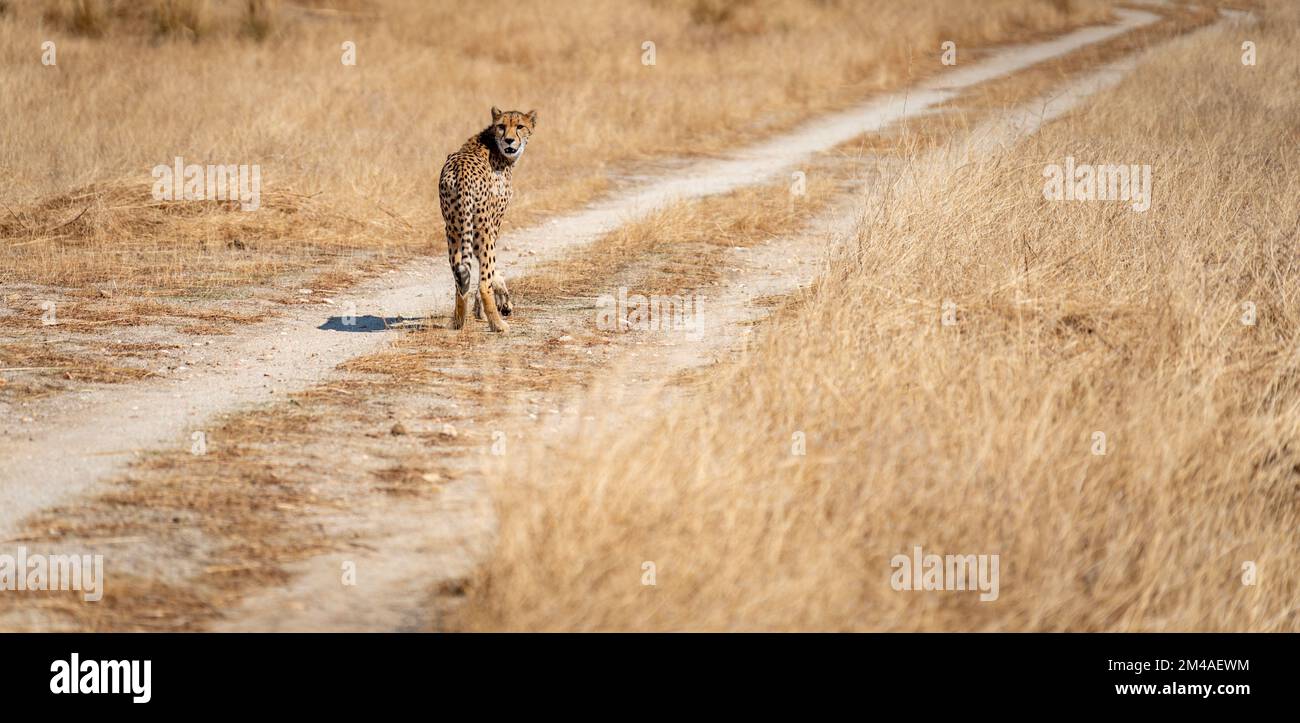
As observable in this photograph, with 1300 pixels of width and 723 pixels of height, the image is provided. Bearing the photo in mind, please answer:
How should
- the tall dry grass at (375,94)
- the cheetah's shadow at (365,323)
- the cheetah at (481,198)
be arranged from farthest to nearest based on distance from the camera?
1. the tall dry grass at (375,94)
2. the cheetah's shadow at (365,323)
3. the cheetah at (481,198)

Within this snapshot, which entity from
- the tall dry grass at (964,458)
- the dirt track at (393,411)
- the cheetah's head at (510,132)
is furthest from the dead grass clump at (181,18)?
the tall dry grass at (964,458)

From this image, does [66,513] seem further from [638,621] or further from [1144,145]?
[1144,145]

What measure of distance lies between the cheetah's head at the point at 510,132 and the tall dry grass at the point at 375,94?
7.86 feet

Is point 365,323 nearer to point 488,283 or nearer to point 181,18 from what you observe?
point 488,283

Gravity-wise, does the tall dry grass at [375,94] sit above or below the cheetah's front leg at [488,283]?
above

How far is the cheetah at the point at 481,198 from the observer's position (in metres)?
6.70

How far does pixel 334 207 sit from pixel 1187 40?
51.5 feet

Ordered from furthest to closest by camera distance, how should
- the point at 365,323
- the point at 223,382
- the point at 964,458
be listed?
the point at 365,323, the point at 223,382, the point at 964,458

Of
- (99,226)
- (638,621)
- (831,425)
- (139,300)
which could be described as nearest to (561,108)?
(99,226)

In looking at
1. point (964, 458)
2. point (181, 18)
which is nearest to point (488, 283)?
point (964, 458)

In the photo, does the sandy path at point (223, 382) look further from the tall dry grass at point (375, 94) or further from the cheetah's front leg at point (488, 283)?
the tall dry grass at point (375, 94)

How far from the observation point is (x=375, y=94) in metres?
14.8

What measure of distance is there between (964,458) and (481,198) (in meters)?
3.32

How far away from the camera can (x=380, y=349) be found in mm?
6590
